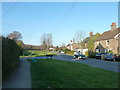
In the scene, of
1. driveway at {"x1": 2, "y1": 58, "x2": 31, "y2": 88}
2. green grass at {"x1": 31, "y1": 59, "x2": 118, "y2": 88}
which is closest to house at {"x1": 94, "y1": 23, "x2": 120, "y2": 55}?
green grass at {"x1": 31, "y1": 59, "x2": 118, "y2": 88}

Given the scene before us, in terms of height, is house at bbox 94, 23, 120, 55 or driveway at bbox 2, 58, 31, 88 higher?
house at bbox 94, 23, 120, 55

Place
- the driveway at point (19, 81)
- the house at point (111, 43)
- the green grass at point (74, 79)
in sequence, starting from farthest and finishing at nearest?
1. the house at point (111, 43)
2. the driveway at point (19, 81)
3. the green grass at point (74, 79)

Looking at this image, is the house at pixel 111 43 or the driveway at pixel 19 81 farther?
the house at pixel 111 43

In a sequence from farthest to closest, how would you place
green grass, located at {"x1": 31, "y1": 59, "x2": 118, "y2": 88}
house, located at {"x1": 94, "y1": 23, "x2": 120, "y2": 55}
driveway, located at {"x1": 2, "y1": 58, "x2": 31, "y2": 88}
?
house, located at {"x1": 94, "y1": 23, "x2": 120, "y2": 55}
driveway, located at {"x1": 2, "y1": 58, "x2": 31, "y2": 88}
green grass, located at {"x1": 31, "y1": 59, "x2": 118, "y2": 88}

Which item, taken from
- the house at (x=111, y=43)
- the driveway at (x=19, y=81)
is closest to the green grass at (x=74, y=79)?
the driveway at (x=19, y=81)

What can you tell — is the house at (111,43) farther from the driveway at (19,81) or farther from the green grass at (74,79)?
the driveway at (19,81)

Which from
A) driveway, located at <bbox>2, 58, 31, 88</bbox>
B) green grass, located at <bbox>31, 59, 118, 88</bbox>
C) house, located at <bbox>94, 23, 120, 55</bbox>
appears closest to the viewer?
green grass, located at <bbox>31, 59, 118, 88</bbox>

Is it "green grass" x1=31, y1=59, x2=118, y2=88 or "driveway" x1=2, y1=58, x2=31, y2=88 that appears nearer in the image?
"green grass" x1=31, y1=59, x2=118, y2=88

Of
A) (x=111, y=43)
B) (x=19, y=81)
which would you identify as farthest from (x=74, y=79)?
(x=111, y=43)

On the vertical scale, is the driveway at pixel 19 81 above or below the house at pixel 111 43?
below

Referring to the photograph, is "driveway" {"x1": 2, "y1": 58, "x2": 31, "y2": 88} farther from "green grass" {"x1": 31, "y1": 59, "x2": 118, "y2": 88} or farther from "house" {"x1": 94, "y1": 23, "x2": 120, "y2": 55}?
"house" {"x1": 94, "y1": 23, "x2": 120, "y2": 55}

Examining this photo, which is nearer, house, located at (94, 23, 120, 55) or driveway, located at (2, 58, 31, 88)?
driveway, located at (2, 58, 31, 88)

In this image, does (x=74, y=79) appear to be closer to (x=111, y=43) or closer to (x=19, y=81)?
(x=19, y=81)

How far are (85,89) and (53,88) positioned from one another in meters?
1.28
